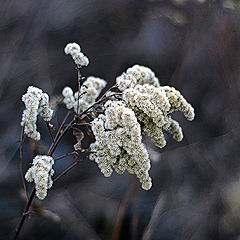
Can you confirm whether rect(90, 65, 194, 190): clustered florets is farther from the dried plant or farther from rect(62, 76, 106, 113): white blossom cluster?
rect(62, 76, 106, 113): white blossom cluster

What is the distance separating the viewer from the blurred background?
9.77 ft

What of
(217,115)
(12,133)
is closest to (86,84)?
(12,133)

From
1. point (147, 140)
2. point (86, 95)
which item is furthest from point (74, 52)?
point (147, 140)

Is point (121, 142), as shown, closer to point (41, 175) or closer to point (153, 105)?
point (153, 105)

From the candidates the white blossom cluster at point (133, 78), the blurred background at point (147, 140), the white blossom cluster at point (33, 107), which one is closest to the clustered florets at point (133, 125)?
the white blossom cluster at point (133, 78)

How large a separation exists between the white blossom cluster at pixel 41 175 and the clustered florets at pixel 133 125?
0.76 ft

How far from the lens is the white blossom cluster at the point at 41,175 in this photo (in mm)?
1464

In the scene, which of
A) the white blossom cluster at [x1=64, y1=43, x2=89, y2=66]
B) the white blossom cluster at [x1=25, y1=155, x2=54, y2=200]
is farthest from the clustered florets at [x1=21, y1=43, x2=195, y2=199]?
the white blossom cluster at [x1=64, y1=43, x2=89, y2=66]

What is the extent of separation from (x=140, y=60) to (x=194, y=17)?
0.88m

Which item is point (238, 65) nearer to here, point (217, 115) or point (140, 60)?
point (217, 115)

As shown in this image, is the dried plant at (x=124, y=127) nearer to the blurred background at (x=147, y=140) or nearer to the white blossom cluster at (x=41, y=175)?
the white blossom cluster at (x=41, y=175)

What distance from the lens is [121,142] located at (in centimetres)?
146

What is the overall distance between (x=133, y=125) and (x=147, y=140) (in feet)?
6.31

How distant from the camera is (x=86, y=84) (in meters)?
1.96
